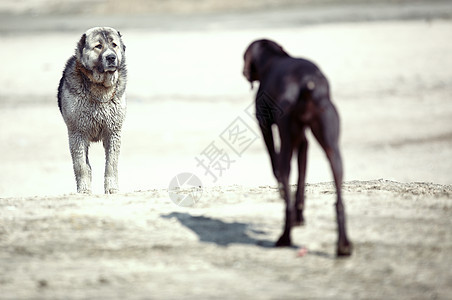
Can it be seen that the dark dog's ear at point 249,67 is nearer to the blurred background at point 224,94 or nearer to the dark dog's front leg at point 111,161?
the dark dog's front leg at point 111,161

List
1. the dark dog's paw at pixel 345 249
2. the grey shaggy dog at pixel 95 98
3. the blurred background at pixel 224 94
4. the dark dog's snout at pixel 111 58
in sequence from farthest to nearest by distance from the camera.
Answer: the blurred background at pixel 224 94 < the grey shaggy dog at pixel 95 98 < the dark dog's snout at pixel 111 58 < the dark dog's paw at pixel 345 249

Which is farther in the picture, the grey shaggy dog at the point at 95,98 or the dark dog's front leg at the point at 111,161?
the dark dog's front leg at the point at 111,161

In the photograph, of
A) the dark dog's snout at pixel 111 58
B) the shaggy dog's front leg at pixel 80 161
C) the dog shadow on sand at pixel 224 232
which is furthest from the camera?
the shaggy dog's front leg at pixel 80 161

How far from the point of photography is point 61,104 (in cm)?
873

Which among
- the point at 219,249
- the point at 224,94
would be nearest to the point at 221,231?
the point at 219,249

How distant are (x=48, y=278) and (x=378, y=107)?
39.6ft

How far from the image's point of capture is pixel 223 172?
41.6 feet

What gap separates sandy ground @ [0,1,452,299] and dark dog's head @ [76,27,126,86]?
1.32 m

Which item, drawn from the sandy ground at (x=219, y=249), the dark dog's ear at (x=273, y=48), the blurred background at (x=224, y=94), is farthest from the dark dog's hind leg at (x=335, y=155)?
the blurred background at (x=224, y=94)

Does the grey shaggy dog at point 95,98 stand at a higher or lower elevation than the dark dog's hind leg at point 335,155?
higher

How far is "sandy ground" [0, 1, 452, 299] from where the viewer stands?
5.18 m

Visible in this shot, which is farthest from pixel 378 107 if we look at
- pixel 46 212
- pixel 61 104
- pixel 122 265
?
pixel 122 265

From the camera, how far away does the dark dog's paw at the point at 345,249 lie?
17.4ft

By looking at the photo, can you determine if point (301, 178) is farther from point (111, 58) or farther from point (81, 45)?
point (81, 45)
